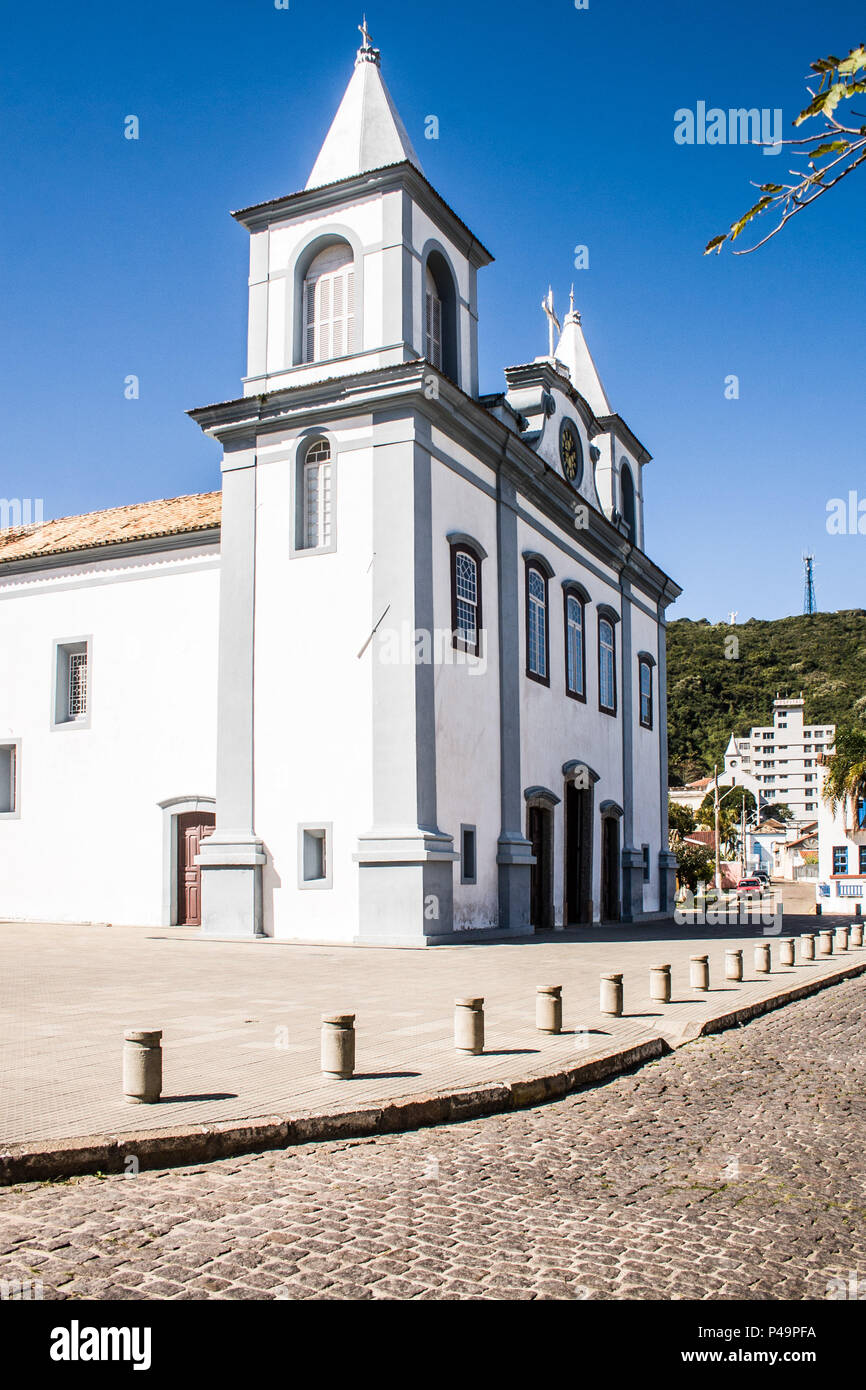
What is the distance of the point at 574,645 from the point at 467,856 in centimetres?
921

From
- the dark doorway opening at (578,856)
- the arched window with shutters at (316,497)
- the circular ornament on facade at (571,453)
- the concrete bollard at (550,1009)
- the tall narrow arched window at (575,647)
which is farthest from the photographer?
the circular ornament on facade at (571,453)

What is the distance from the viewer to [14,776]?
26.1 metres

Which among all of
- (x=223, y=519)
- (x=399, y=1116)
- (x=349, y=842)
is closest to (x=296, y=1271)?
(x=399, y=1116)

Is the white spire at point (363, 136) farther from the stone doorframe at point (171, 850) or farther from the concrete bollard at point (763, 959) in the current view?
the concrete bollard at point (763, 959)

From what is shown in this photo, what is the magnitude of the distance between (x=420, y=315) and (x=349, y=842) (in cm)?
996

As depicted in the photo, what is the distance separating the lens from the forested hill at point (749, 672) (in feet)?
318

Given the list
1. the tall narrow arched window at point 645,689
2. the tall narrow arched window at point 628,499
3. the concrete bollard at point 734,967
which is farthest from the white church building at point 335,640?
the tall narrow arched window at point 645,689

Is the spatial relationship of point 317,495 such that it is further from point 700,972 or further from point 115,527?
point 700,972

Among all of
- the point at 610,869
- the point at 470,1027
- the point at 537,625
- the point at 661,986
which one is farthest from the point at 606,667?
the point at 470,1027

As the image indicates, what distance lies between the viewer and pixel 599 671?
101 feet

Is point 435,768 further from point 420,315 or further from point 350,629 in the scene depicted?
point 420,315

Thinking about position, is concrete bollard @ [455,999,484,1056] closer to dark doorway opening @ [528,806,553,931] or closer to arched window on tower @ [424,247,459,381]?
dark doorway opening @ [528,806,553,931]

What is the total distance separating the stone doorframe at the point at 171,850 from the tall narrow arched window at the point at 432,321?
397 inches

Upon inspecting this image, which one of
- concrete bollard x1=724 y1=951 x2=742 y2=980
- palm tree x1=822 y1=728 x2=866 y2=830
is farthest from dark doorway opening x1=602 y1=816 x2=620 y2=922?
concrete bollard x1=724 y1=951 x2=742 y2=980
